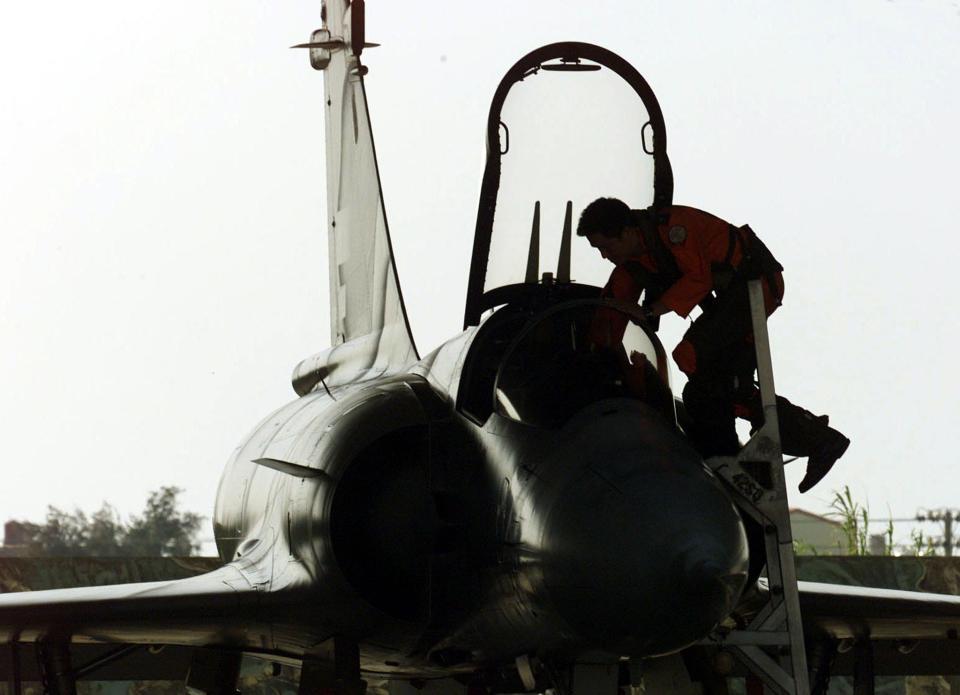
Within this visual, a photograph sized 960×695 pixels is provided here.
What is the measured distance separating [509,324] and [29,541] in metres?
24.2

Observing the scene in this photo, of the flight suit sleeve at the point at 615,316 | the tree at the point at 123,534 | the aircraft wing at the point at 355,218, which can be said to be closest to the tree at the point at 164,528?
the tree at the point at 123,534

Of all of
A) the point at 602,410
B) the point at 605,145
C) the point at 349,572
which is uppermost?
the point at 605,145

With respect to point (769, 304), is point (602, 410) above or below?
below

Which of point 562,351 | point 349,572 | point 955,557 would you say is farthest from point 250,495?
point 955,557

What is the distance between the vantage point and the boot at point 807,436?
568 centimetres

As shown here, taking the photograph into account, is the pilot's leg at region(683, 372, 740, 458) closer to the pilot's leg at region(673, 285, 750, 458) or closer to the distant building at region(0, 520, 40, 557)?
the pilot's leg at region(673, 285, 750, 458)

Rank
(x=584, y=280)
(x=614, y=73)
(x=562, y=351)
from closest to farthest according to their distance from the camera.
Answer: (x=562, y=351) → (x=584, y=280) → (x=614, y=73)

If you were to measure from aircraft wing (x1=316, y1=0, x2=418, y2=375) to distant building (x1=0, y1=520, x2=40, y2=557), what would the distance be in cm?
1422

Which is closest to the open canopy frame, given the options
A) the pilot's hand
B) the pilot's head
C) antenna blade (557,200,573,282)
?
antenna blade (557,200,573,282)

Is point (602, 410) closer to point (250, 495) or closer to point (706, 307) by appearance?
point (706, 307)

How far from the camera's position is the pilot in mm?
5398

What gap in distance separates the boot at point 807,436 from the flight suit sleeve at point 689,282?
602mm

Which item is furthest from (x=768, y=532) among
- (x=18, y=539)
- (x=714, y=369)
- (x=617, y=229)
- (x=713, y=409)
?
(x=18, y=539)

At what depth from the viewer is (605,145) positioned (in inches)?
275
